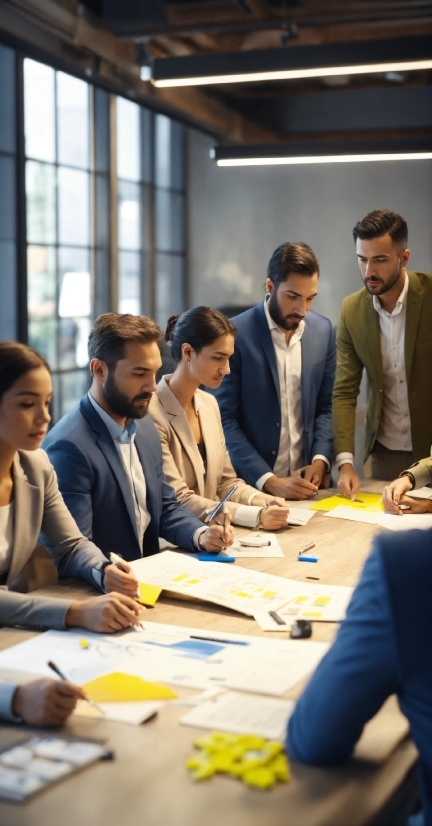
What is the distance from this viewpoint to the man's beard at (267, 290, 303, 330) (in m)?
3.88

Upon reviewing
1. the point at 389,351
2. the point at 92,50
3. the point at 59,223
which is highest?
the point at 92,50

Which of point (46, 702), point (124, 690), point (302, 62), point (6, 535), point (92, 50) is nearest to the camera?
point (46, 702)

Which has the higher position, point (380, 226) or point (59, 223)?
point (59, 223)

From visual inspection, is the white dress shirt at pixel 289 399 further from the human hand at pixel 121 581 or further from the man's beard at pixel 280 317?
the human hand at pixel 121 581

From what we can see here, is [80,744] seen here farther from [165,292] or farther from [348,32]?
[165,292]

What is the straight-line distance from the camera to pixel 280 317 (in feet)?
12.8

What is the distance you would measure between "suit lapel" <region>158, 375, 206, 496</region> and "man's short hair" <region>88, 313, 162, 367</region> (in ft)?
1.49

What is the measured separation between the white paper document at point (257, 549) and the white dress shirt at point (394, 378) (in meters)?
1.05

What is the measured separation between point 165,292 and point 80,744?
854cm

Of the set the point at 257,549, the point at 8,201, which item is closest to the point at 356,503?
the point at 257,549

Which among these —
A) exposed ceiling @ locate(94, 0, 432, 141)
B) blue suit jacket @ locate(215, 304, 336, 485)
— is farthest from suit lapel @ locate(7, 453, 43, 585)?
exposed ceiling @ locate(94, 0, 432, 141)

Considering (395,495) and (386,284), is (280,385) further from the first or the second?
(395,495)

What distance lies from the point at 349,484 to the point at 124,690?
2.09 metres

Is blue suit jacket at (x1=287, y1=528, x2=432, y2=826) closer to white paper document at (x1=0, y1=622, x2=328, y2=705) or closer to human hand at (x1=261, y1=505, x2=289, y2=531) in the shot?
white paper document at (x1=0, y1=622, x2=328, y2=705)
